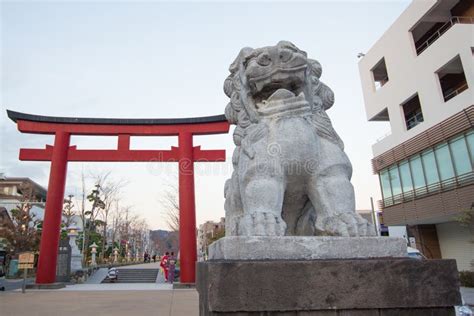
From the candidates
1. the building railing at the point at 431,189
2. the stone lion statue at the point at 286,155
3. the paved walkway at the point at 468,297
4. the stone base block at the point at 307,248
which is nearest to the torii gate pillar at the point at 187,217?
the paved walkway at the point at 468,297

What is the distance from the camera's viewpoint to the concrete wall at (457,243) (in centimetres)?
1359

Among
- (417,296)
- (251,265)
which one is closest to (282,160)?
(251,265)

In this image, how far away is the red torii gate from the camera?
11117 mm

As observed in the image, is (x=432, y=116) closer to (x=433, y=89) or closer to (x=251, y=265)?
(x=433, y=89)

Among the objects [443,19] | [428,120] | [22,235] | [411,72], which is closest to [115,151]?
[428,120]

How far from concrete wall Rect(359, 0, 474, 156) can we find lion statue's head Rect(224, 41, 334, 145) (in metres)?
11.4

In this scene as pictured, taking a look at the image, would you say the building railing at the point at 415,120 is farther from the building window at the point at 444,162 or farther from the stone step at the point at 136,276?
the stone step at the point at 136,276

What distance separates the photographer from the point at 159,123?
1195cm

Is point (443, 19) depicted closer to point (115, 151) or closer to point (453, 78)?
point (453, 78)

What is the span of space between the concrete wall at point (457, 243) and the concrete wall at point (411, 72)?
13.6 feet

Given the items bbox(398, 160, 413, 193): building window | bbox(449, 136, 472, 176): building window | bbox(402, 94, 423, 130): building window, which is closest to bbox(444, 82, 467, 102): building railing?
bbox(402, 94, 423, 130): building window

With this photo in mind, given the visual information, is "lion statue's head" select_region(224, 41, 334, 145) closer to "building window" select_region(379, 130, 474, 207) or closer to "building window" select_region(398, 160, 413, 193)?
"building window" select_region(379, 130, 474, 207)

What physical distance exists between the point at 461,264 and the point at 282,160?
15390 millimetres

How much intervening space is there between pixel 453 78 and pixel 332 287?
16133 mm
